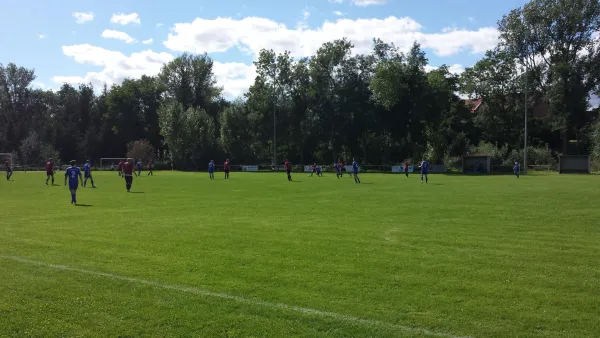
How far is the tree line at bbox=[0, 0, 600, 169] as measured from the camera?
66.5 m

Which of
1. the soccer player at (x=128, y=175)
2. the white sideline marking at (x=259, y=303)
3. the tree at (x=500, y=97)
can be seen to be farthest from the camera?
the tree at (x=500, y=97)

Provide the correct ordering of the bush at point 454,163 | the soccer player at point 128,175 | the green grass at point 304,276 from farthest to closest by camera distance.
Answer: the bush at point 454,163, the soccer player at point 128,175, the green grass at point 304,276

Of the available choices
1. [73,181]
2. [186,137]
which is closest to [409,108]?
[186,137]

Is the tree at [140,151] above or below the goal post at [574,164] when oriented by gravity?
above

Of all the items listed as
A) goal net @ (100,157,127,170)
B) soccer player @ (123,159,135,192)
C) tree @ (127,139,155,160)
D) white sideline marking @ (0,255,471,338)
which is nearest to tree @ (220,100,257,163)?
tree @ (127,139,155,160)

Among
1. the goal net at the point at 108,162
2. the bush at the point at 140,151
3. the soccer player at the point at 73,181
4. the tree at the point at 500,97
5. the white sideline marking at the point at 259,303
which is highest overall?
the tree at the point at 500,97

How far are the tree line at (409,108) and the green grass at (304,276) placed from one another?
57.3m

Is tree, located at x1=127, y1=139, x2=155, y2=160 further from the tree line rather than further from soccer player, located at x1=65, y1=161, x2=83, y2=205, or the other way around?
soccer player, located at x1=65, y1=161, x2=83, y2=205

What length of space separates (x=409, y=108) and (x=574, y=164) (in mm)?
23822

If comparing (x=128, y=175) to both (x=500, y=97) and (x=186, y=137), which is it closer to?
(x=186, y=137)

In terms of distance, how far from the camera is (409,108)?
69.6 meters

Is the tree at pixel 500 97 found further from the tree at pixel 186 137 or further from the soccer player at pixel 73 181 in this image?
the soccer player at pixel 73 181

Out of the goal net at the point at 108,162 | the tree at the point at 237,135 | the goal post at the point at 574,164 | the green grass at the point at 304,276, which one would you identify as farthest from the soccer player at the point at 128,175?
the goal net at the point at 108,162

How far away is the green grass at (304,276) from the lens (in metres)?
5.38
